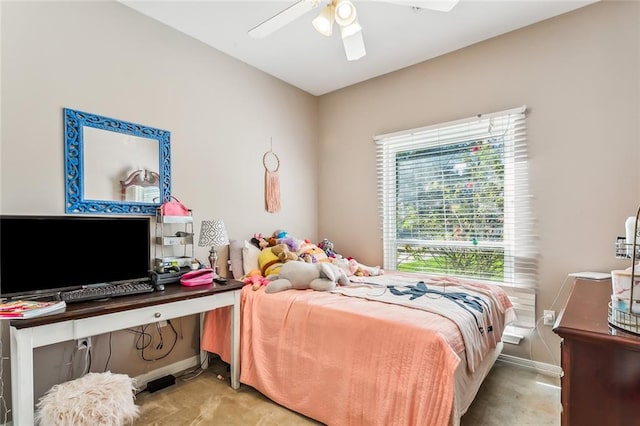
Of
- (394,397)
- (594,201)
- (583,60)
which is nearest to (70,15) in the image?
(394,397)

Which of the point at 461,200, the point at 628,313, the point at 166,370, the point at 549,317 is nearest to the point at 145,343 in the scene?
the point at 166,370

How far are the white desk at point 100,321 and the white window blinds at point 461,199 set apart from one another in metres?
1.79

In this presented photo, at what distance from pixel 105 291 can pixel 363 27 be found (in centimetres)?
258

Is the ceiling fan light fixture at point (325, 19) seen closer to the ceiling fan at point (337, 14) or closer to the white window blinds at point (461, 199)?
the ceiling fan at point (337, 14)

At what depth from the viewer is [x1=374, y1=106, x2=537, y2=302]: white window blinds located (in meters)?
2.56

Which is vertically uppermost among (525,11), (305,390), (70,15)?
(525,11)

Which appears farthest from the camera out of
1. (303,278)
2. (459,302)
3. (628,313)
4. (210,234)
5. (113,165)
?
(210,234)

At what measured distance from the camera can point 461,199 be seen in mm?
2838

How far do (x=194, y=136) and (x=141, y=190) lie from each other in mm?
639

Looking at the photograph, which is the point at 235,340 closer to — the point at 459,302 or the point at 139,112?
the point at 459,302

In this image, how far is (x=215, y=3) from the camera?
2.21m

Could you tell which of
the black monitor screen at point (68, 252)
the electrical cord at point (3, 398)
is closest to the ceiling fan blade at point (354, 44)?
the black monitor screen at point (68, 252)

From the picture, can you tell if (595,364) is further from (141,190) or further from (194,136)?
(194,136)

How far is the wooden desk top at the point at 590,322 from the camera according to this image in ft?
2.88
